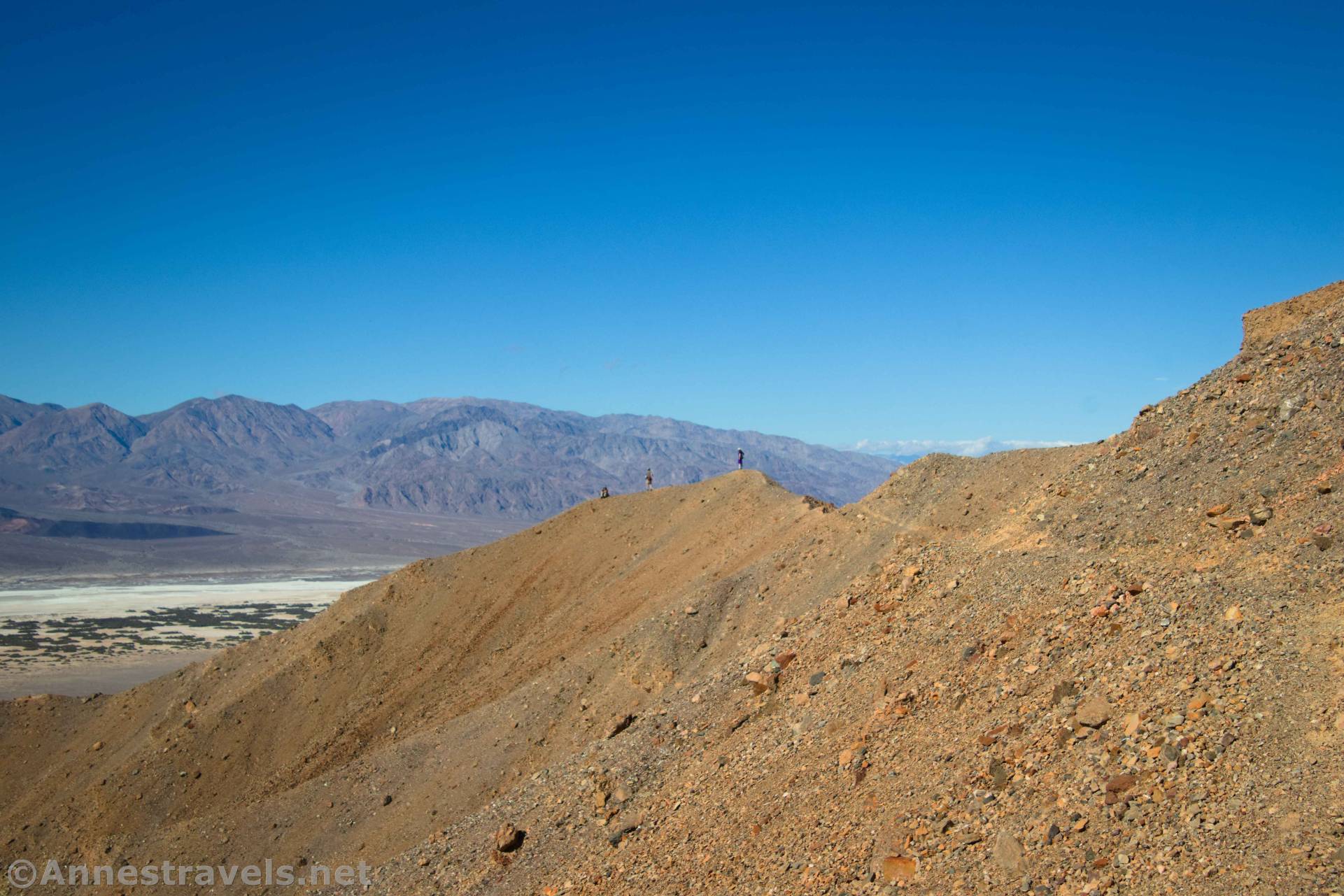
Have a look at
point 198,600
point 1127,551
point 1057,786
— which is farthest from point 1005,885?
point 198,600

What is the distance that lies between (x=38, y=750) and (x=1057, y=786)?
88.7ft

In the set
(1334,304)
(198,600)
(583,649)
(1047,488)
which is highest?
(1334,304)

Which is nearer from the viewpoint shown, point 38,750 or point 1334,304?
point 1334,304

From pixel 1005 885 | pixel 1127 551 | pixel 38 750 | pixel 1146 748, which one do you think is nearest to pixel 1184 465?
pixel 1127 551

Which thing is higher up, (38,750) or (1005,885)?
(1005,885)

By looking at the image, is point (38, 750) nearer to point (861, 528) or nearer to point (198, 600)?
point (861, 528)

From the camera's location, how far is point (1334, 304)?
14727 mm

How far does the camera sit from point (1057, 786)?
820 centimetres

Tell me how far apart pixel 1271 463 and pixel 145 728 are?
26373 mm

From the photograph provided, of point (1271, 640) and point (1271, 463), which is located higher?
point (1271, 463)

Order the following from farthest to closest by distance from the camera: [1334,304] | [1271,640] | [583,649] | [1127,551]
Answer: [583,649] < [1334,304] < [1127,551] < [1271,640]

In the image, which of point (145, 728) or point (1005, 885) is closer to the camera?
point (1005, 885)

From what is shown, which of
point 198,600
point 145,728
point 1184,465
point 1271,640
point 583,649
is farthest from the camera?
point 198,600

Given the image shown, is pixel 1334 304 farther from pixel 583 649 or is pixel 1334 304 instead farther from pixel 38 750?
pixel 38 750
